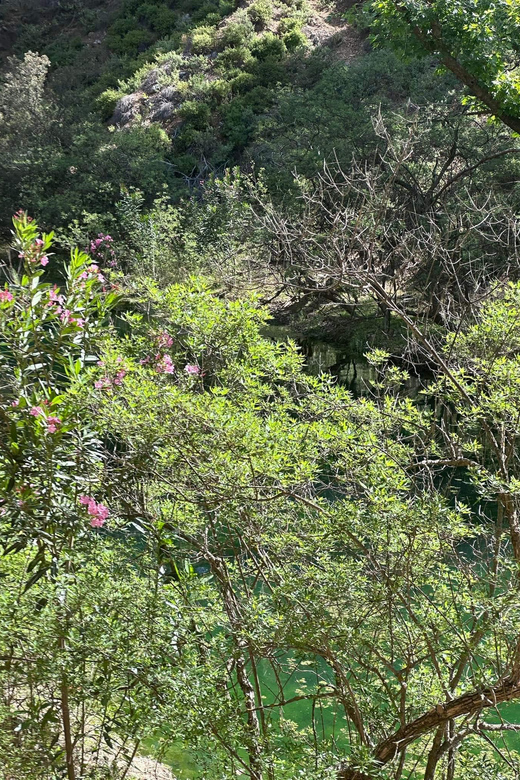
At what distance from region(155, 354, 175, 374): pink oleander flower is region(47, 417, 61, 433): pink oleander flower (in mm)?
908

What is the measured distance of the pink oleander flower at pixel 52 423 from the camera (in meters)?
2.57

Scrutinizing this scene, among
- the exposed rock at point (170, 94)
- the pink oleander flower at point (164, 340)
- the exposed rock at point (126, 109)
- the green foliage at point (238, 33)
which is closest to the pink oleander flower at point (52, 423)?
the pink oleander flower at point (164, 340)

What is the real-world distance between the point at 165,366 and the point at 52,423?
93 centimetres

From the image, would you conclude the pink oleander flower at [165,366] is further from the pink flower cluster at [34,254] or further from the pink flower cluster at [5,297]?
the pink flower cluster at [5,297]

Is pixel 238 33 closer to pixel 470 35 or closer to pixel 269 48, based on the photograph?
pixel 269 48

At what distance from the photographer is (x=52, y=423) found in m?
2.59

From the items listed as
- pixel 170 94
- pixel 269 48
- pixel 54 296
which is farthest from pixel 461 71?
pixel 170 94

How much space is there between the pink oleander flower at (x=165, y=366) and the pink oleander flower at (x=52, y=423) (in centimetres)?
91

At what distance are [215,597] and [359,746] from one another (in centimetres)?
83

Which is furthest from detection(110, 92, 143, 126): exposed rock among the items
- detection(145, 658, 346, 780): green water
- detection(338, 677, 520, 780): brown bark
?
detection(338, 677, 520, 780): brown bark

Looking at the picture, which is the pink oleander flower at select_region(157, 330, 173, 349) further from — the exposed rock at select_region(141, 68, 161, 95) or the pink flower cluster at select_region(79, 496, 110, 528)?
the exposed rock at select_region(141, 68, 161, 95)

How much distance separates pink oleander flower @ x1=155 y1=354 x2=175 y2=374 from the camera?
11.3ft

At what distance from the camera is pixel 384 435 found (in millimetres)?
3695

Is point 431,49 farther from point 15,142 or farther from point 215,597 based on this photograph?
point 15,142
